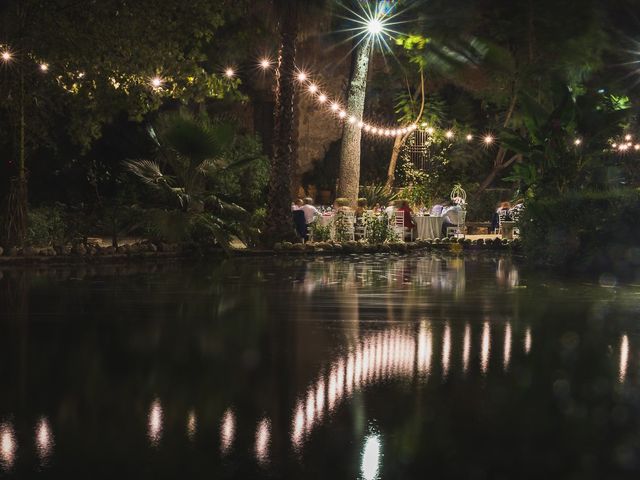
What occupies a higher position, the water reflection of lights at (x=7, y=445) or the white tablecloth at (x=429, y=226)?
the white tablecloth at (x=429, y=226)

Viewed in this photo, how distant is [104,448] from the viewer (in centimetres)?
607

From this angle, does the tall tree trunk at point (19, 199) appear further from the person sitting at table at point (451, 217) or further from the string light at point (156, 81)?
the person sitting at table at point (451, 217)

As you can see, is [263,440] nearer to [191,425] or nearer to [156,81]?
[191,425]

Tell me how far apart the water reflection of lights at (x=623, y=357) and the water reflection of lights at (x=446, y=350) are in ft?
4.51

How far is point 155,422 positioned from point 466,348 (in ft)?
12.4

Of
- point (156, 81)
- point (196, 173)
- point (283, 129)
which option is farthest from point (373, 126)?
point (156, 81)

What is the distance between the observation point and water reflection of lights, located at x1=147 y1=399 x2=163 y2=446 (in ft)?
20.6

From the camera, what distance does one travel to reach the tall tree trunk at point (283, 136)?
962 inches

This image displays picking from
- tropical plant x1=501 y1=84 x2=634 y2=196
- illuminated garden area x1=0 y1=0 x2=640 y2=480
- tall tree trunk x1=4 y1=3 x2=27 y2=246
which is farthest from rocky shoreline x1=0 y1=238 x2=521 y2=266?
tropical plant x1=501 y1=84 x2=634 y2=196

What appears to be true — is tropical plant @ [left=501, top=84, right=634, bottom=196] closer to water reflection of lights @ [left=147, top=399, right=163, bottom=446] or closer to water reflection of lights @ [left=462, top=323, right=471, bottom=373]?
water reflection of lights @ [left=462, top=323, right=471, bottom=373]

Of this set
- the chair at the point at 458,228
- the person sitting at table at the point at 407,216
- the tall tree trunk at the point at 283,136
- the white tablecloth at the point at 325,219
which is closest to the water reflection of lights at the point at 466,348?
the tall tree trunk at the point at 283,136

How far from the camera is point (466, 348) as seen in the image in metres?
9.61

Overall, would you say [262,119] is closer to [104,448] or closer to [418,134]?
[418,134]

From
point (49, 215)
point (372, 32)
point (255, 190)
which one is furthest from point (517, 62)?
point (49, 215)
